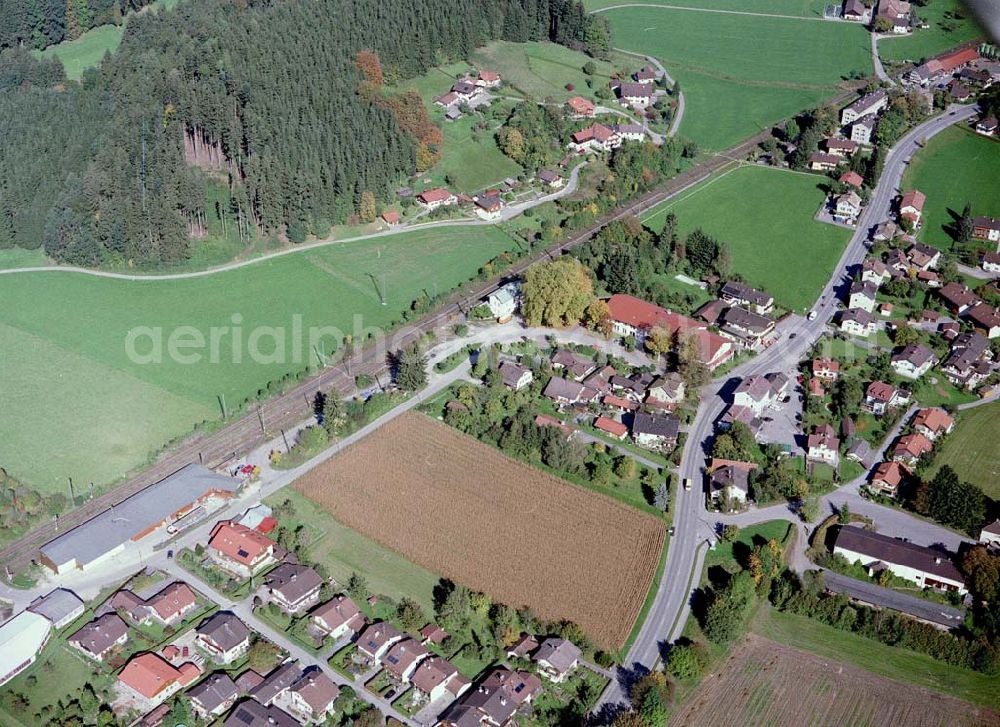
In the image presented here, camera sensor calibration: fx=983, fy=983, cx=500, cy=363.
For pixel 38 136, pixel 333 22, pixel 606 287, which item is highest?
pixel 333 22

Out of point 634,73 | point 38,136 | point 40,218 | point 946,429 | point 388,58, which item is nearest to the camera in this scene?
point 946,429

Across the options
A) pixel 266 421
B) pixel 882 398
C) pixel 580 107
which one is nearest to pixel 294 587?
pixel 266 421

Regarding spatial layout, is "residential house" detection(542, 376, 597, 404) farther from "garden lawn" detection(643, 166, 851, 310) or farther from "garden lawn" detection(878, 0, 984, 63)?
"garden lawn" detection(878, 0, 984, 63)

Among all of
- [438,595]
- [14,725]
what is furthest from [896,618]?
[14,725]

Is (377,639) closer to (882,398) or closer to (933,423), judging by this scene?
(882,398)

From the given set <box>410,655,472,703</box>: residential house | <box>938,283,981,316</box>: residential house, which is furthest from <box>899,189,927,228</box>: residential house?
<box>410,655,472,703</box>: residential house

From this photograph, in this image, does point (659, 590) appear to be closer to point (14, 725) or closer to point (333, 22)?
point (14, 725)
